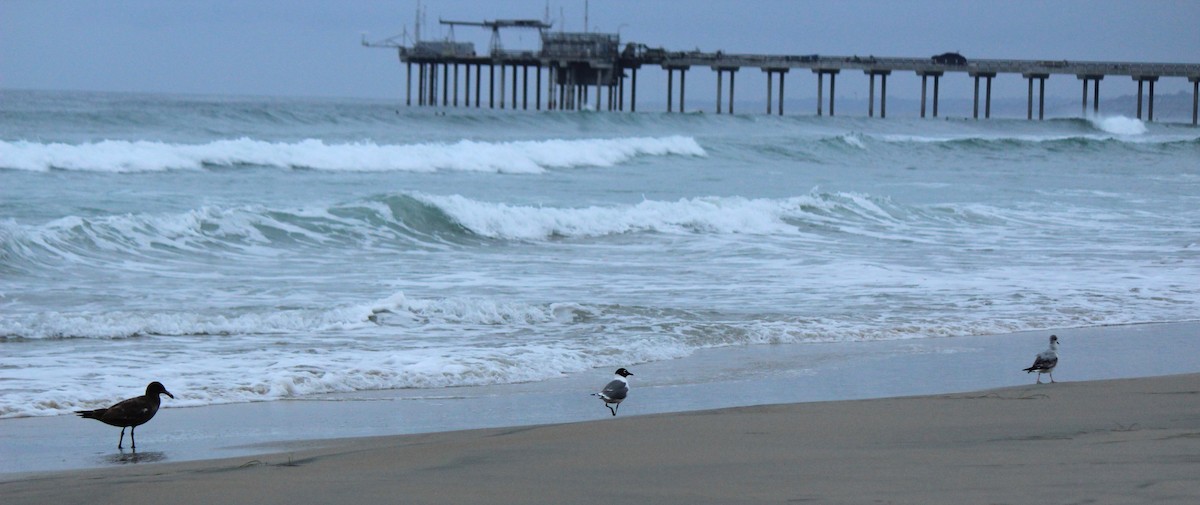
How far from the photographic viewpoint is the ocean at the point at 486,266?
24.6 feet

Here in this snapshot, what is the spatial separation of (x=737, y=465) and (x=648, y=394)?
7.29 ft

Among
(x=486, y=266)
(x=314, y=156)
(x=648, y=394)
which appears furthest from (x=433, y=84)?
(x=648, y=394)

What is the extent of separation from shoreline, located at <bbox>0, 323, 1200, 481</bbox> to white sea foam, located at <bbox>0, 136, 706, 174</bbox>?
61.9 ft

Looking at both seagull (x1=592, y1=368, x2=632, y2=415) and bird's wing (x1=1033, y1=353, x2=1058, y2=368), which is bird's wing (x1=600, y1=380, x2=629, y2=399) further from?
bird's wing (x1=1033, y1=353, x2=1058, y2=368)

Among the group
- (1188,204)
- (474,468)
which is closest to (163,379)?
(474,468)

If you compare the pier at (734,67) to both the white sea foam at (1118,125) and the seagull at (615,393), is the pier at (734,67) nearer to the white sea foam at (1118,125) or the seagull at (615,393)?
the white sea foam at (1118,125)

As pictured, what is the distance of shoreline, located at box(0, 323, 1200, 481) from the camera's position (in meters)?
5.20

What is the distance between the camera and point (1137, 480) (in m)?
3.88

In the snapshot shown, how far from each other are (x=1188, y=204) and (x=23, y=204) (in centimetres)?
1855

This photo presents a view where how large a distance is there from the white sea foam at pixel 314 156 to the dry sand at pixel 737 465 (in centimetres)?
2052

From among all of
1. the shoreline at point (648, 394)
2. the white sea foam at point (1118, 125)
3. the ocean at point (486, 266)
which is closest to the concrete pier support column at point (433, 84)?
the white sea foam at point (1118, 125)

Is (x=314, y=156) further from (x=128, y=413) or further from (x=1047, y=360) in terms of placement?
(x=128, y=413)

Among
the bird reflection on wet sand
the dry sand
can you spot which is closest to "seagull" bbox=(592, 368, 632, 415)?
the dry sand

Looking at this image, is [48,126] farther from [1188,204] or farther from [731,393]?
[731,393]
